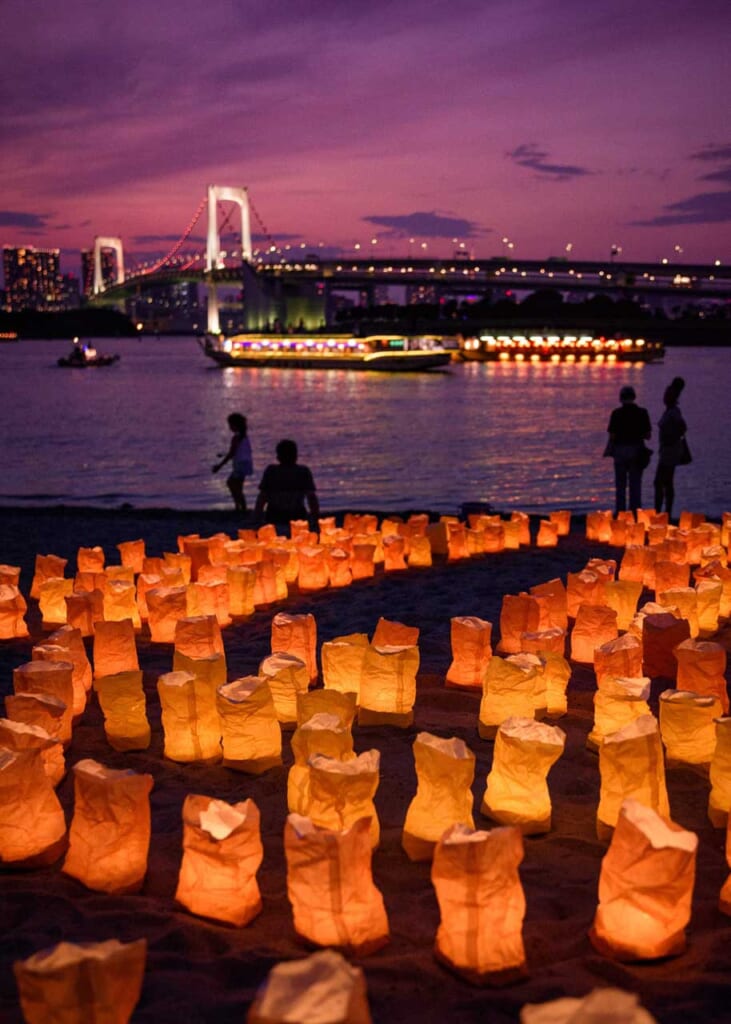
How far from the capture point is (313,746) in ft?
8.41

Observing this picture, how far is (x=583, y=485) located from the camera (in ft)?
55.0

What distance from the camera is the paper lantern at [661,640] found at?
3.82 m

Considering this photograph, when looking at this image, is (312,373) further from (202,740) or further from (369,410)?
(202,740)

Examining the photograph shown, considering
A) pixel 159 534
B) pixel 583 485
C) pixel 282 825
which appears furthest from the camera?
pixel 583 485

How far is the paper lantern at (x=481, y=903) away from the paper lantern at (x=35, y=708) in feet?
4.54

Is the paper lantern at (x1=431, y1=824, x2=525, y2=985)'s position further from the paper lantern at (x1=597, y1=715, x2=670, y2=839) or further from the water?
the water

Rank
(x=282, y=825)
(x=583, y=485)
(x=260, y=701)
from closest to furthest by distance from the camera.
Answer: (x=282, y=825), (x=260, y=701), (x=583, y=485)

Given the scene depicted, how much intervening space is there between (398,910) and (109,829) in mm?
696

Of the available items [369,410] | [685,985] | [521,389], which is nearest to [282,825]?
[685,985]

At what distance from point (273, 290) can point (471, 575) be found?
77.7 metres

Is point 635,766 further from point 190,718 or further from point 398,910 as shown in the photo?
point 190,718

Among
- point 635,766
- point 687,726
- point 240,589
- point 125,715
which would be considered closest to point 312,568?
point 240,589

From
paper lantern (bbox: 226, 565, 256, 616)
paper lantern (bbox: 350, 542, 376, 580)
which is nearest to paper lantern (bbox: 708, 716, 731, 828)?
paper lantern (bbox: 226, 565, 256, 616)

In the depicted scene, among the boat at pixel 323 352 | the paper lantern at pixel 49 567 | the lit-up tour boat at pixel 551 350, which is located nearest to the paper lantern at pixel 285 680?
the paper lantern at pixel 49 567
